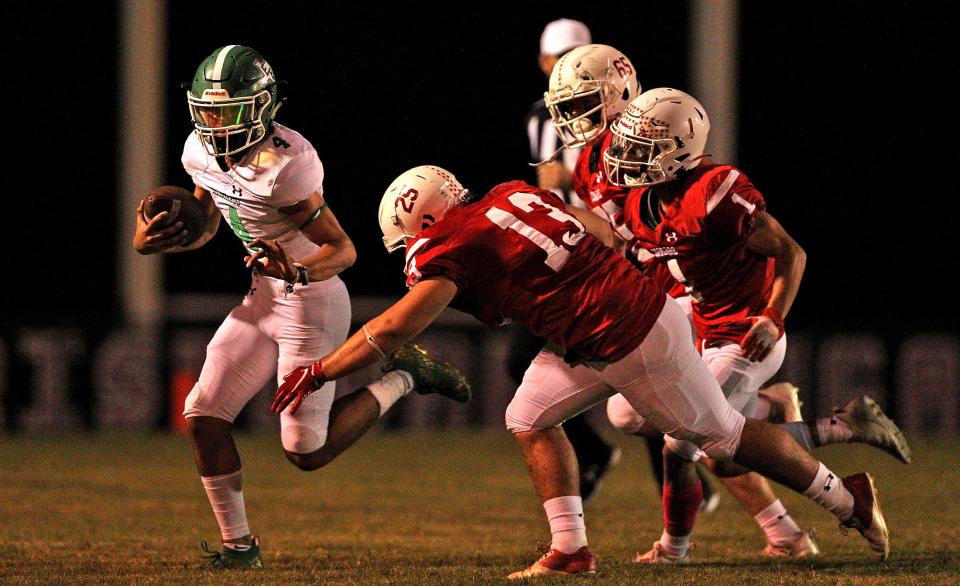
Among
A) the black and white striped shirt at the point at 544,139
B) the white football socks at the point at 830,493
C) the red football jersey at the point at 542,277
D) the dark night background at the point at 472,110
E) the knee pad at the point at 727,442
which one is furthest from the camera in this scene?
the dark night background at the point at 472,110

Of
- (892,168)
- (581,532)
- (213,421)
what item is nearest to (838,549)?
(581,532)

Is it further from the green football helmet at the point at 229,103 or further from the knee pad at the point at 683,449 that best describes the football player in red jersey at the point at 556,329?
the green football helmet at the point at 229,103

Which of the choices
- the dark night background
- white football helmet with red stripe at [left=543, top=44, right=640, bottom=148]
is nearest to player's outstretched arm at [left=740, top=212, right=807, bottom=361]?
white football helmet with red stripe at [left=543, top=44, right=640, bottom=148]

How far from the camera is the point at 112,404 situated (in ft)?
31.9

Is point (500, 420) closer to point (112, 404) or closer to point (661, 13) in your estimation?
point (112, 404)

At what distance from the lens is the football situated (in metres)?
4.89

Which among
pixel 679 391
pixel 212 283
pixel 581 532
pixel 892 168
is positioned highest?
pixel 679 391

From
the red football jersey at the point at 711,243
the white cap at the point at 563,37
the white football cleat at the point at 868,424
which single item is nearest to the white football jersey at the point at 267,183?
the red football jersey at the point at 711,243

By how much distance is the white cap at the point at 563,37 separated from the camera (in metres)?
6.84

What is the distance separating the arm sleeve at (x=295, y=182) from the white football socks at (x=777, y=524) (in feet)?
6.04

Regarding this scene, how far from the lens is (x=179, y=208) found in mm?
Result: 4906

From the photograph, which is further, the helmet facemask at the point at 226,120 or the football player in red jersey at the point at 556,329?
the helmet facemask at the point at 226,120

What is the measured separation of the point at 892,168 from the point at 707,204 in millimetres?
9408

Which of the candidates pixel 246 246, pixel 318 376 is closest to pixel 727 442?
pixel 318 376
